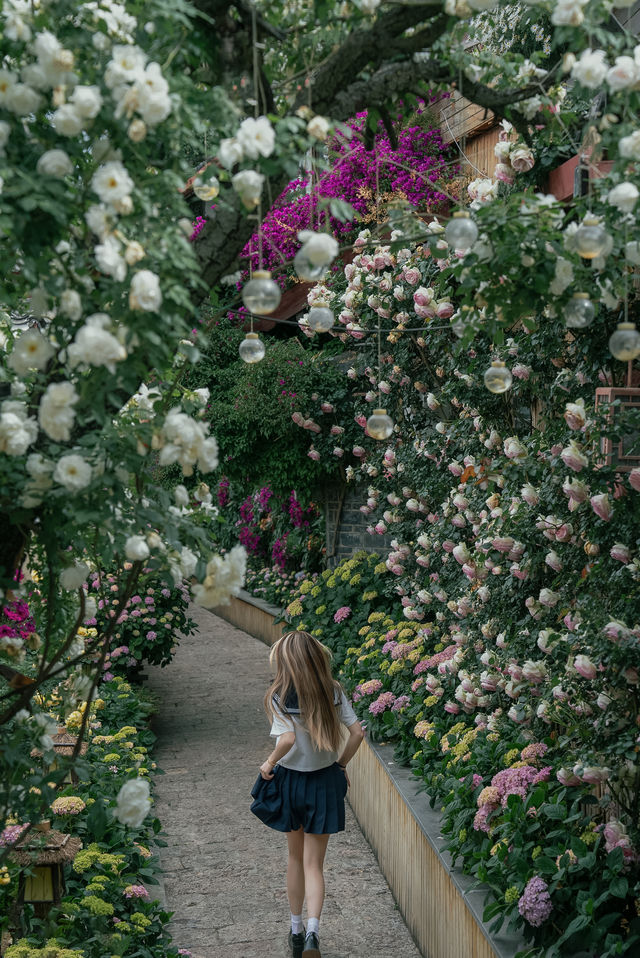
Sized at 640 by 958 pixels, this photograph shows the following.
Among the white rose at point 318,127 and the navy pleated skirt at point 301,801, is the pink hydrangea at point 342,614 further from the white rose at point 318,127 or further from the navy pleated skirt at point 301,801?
the white rose at point 318,127

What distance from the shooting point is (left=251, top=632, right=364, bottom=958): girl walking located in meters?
4.10

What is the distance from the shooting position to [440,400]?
19.7 feet

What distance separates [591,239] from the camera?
209 cm

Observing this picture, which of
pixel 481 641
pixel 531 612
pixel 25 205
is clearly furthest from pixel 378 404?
pixel 25 205

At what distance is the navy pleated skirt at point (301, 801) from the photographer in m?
4.12

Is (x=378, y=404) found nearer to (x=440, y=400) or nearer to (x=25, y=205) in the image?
(x=440, y=400)

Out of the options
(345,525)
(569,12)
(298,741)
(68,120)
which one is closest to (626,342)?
(569,12)

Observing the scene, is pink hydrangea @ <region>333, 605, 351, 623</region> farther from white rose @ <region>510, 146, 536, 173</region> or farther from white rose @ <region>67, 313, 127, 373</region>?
white rose @ <region>67, 313, 127, 373</region>

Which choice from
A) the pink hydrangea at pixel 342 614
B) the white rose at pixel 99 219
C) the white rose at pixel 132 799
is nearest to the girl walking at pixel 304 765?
the white rose at pixel 132 799

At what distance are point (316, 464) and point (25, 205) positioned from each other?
677 centimetres

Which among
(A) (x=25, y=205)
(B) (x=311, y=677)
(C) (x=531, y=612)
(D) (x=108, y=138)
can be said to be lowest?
(B) (x=311, y=677)

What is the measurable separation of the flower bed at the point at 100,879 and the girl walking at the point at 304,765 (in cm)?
53

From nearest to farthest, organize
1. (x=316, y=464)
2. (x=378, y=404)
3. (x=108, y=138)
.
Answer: (x=108, y=138), (x=378, y=404), (x=316, y=464)

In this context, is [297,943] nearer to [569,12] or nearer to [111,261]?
[111,261]
